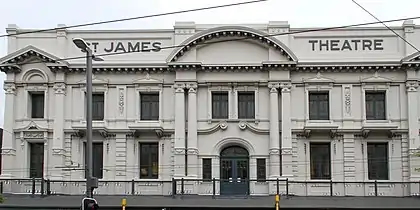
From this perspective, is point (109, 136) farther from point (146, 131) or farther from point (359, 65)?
point (359, 65)

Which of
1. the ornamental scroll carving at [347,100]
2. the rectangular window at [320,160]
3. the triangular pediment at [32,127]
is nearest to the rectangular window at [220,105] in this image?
the rectangular window at [320,160]

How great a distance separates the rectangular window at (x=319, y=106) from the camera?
118ft

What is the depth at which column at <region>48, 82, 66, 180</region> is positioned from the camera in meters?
35.2

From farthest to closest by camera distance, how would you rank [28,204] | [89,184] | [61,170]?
[61,170] < [28,204] < [89,184]

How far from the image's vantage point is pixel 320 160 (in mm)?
35719

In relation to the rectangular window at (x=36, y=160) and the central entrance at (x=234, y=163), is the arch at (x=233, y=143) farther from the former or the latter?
the rectangular window at (x=36, y=160)

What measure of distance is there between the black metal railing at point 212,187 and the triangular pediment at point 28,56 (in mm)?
Answer: 6200

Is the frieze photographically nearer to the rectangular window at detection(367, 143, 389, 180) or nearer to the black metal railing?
the black metal railing

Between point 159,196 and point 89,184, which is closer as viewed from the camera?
point 89,184

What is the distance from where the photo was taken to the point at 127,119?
35969 millimetres

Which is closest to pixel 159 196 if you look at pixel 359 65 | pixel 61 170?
pixel 61 170

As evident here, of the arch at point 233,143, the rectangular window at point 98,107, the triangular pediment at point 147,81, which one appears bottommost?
the arch at point 233,143

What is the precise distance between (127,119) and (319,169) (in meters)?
10.4

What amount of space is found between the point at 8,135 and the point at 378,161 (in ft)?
63.4
